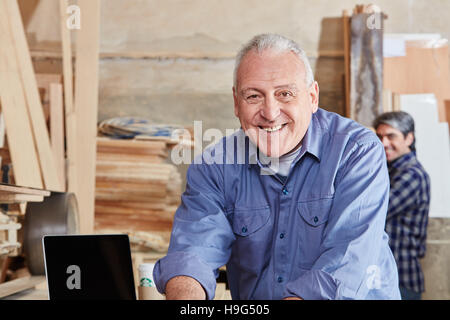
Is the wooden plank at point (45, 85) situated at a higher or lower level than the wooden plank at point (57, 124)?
higher

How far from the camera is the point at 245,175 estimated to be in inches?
43.9

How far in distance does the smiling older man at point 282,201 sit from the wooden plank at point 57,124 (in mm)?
1859

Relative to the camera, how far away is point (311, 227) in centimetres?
103

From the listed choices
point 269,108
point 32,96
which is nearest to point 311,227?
point 269,108

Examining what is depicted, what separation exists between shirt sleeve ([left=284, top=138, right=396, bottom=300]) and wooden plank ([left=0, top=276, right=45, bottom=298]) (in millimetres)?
1286

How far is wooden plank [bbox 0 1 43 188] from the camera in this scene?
226cm

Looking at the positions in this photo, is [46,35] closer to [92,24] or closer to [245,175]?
[92,24]

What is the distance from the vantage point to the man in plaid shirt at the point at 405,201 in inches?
93.8

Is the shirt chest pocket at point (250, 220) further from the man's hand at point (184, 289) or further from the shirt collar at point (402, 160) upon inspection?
the shirt collar at point (402, 160)

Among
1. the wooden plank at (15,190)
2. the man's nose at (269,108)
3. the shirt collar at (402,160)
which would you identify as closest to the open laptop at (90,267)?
the man's nose at (269,108)

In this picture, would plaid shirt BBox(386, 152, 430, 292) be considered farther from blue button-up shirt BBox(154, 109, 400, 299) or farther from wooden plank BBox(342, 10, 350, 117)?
blue button-up shirt BBox(154, 109, 400, 299)

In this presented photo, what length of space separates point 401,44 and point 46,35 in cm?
207

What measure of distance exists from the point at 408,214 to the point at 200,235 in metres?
1.68
